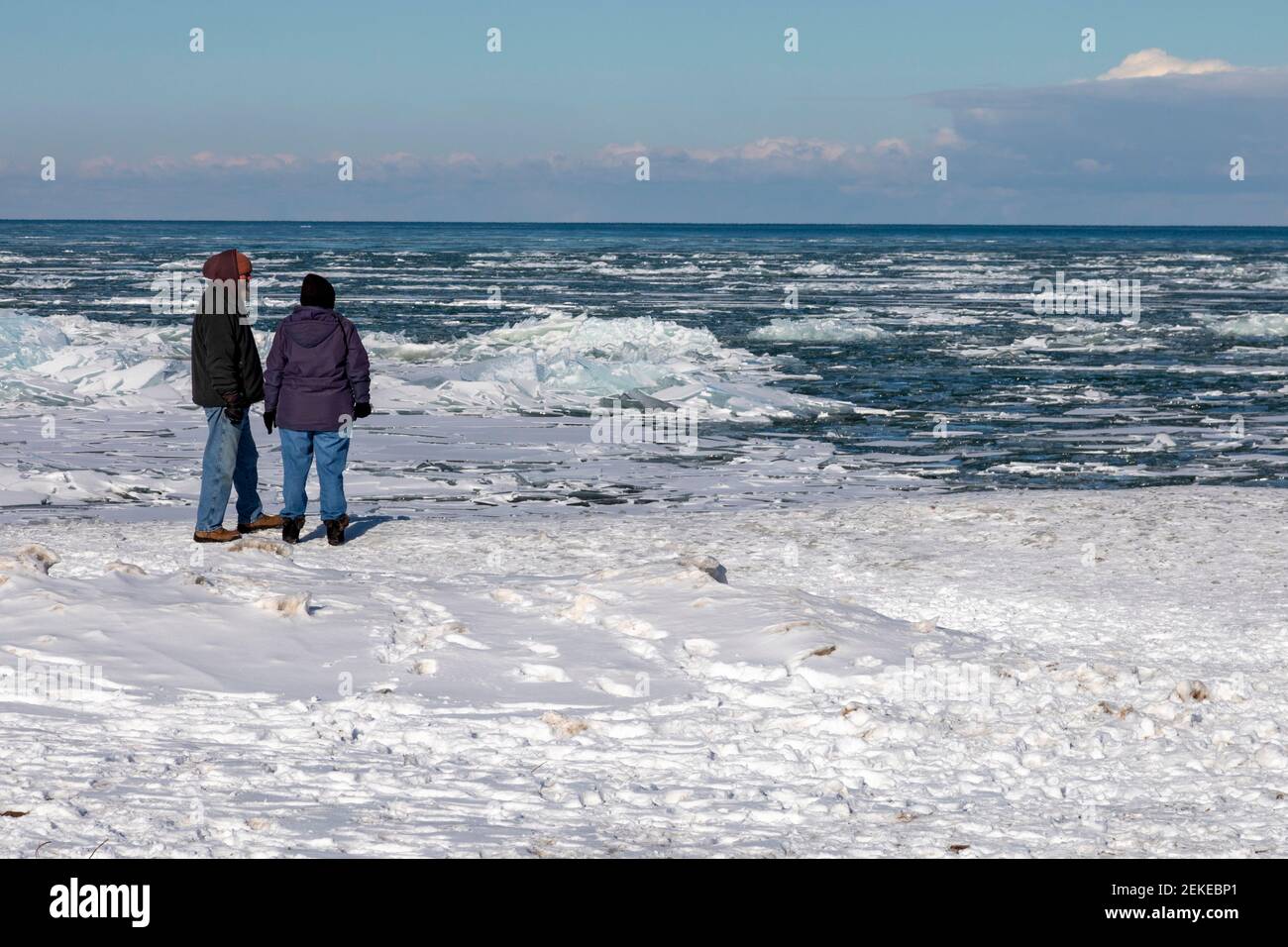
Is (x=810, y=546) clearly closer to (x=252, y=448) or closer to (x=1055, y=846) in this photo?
(x=252, y=448)

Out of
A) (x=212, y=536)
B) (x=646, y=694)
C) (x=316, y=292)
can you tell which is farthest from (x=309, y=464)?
(x=646, y=694)

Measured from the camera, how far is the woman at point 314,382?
816 centimetres

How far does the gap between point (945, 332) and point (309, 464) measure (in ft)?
71.8

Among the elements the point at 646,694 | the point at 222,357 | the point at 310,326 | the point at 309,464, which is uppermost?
the point at 310,326

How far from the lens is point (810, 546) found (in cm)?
895

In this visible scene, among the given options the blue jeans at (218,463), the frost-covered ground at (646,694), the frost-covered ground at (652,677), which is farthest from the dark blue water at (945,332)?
the blue jeans at (218,463)

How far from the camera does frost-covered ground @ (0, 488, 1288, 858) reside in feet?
14.7

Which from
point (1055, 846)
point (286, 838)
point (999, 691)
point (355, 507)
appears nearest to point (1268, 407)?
point (355, 507)

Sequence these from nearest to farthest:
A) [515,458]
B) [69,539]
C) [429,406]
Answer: [69,539] < [515,458] < [429,406]

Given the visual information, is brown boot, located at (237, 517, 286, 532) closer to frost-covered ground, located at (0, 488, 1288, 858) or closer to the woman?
frost-covered ground, located at (0, 488, 1288, 858)

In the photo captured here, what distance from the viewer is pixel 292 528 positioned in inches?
339

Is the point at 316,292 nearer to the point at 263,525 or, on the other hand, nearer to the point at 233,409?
the point at 233,409

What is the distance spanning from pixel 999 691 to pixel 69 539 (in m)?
5.60

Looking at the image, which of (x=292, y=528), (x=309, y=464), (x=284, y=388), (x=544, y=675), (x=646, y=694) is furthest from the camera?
(x=292, y=528)
